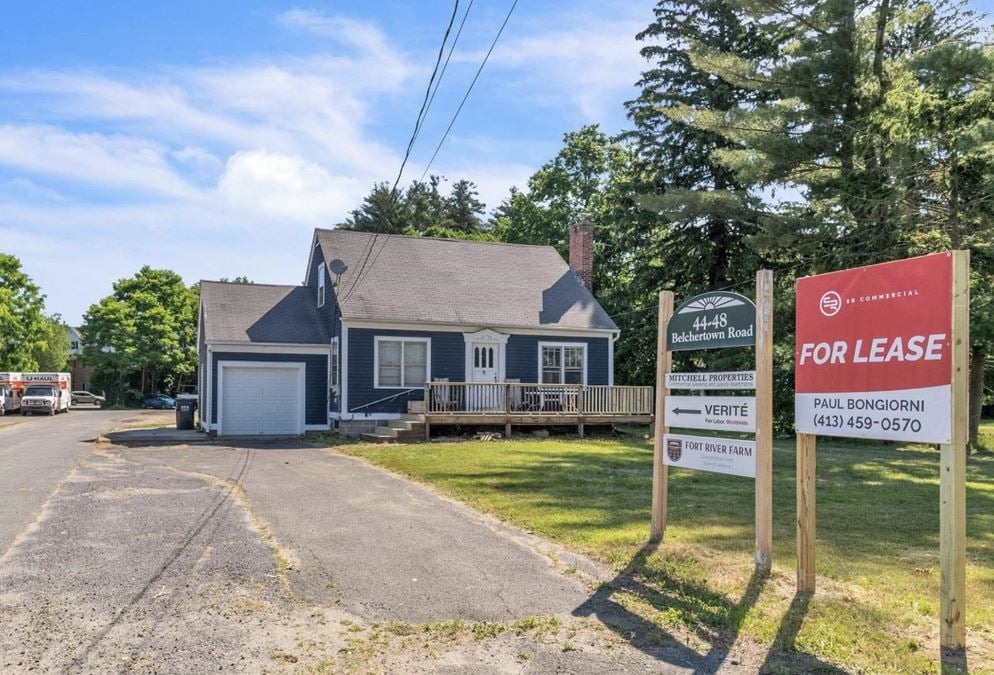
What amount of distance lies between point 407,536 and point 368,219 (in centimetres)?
5507

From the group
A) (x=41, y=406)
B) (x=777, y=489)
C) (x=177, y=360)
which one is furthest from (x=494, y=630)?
(x=177, y=360)

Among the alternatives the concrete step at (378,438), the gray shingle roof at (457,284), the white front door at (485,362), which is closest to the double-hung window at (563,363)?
the gray shingle roof at (457,284)

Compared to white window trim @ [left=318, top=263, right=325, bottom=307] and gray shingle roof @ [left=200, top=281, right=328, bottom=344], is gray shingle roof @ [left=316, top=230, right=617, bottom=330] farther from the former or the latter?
gray shingle roof @ [left=200, top=281, right=328, bottom=344]

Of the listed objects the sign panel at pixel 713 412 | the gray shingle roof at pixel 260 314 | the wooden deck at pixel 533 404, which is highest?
the gray shingle roof at pixel 260 314

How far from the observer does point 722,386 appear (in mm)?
6895

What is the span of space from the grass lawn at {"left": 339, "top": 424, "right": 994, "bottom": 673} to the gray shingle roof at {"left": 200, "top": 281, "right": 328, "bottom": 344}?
29.1 ft

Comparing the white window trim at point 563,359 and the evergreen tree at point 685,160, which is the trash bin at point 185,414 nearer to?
the white window trim at point 563,359

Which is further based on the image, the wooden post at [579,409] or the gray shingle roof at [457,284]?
the gray shingle roof at [457,284]

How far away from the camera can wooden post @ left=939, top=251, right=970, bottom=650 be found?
4.80 metres

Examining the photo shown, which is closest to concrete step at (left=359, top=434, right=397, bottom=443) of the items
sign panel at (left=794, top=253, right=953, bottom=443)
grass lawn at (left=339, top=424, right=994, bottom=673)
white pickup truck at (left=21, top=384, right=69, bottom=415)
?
grass lawn at (left=339, top=424, right=994, bottom=673)

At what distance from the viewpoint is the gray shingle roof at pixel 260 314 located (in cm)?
2247

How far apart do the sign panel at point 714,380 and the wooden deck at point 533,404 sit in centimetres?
1327

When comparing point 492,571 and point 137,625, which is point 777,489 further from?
point 137,625

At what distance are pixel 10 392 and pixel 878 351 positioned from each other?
147 ft
